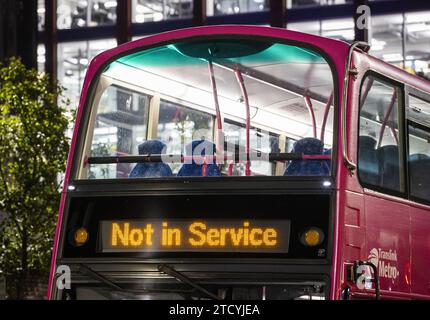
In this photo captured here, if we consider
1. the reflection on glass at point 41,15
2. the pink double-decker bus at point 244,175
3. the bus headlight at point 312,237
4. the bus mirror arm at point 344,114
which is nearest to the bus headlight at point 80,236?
the pink double-decker bus at point 244,175

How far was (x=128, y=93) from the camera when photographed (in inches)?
391

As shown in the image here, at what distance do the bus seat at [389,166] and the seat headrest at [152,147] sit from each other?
1764mm

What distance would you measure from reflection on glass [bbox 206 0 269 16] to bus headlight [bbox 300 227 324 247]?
20445 millimetres

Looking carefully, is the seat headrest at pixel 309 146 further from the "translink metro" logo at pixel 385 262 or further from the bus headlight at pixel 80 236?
the bus headlight at pixel 80 236

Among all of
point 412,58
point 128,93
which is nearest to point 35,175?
point 128,93

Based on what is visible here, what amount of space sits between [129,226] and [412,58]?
1836cm

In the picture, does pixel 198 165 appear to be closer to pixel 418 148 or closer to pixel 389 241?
pixel 389 241

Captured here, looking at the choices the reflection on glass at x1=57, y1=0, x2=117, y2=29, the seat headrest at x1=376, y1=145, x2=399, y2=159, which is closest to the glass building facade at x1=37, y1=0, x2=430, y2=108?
the reflection on glass at x1=57, y1=0, x2=117, y2=29

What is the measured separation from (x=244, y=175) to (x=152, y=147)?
913 mm

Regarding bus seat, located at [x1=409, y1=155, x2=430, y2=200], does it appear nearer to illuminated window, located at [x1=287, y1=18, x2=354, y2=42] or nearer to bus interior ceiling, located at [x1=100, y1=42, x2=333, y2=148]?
bus interior ceiling, located at [x1=100, y1=42, x2=333, y2=148]

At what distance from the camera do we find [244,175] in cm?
910

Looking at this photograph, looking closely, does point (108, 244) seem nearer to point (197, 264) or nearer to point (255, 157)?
point (197, 264)

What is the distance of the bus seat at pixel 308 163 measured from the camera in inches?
351

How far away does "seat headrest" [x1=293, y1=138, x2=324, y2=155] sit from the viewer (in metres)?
8.99
